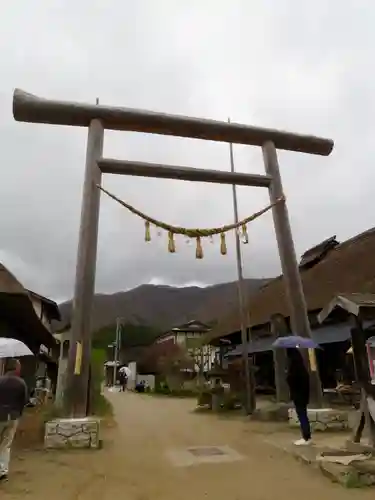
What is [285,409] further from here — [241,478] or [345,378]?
[241,478]

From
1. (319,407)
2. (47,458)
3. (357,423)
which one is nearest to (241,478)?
(357,423)

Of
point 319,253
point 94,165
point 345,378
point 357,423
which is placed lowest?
point 357,423

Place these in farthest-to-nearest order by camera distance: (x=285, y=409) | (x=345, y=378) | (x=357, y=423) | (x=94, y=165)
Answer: (x=345, y=378)
(x=285, y=409)
(x=94, y=165)
(x=357, y=423)

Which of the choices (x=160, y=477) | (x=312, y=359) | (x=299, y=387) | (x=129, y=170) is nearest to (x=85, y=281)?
(x=129, y=170)

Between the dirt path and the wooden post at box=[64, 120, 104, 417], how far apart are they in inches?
34.4

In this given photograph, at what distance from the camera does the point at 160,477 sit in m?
4.93

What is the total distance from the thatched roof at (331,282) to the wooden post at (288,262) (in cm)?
284

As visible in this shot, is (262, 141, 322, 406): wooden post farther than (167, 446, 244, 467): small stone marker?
Yes

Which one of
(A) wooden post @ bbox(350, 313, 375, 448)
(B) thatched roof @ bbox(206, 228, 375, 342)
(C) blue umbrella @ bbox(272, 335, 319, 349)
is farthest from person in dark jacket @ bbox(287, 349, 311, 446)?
(B) thatched roof @ bbox(206, 228, 375, 342)

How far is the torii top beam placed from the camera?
805 centimetres

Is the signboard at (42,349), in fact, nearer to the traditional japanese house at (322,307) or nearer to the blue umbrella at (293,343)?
the traditional japanese house at (322,307)

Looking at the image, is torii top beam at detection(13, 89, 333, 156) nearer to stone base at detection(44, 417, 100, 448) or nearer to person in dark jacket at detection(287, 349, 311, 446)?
person in dark jacket at detection(287, 349, 311, 446)

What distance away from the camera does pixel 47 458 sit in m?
5.82

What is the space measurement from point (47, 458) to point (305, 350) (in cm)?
496
